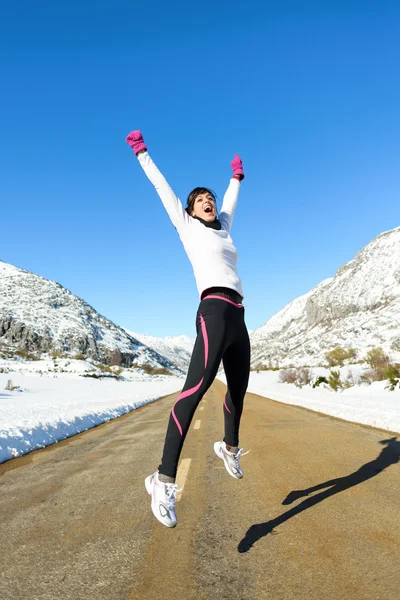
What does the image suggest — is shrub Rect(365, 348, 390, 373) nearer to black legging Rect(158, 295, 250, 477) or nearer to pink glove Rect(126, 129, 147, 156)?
black legging Rect(158, 295, 250, 477)

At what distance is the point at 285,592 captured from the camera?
1923mm

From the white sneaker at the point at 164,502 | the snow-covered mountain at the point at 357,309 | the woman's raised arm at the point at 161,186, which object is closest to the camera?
the white sneaker at the point at 164,502

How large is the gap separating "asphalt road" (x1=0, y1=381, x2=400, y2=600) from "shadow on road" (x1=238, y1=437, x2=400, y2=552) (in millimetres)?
12

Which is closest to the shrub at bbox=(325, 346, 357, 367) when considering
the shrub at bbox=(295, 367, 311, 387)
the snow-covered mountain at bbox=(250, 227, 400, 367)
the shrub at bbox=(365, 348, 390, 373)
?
the shrub at bbox=(295, 367, 311, 387)

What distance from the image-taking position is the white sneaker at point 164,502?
2.56 metres

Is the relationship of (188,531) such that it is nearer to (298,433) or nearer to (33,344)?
(298,433)

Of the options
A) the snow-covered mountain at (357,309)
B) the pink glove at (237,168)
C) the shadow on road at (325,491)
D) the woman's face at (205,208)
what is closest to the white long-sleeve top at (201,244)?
the woman's face at (205,208)

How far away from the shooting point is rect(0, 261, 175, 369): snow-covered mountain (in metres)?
91.7

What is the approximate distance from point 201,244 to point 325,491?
250 centimetres

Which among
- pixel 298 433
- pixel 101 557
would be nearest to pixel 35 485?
pixel 101 557

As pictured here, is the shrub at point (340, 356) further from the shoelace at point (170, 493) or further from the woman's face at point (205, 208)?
the shoelace at point (170, 493)

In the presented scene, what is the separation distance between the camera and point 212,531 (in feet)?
9.07

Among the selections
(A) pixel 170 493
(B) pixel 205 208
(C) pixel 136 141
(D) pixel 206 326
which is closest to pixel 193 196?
(B) pixel 205 208

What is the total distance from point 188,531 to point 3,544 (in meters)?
1.23
